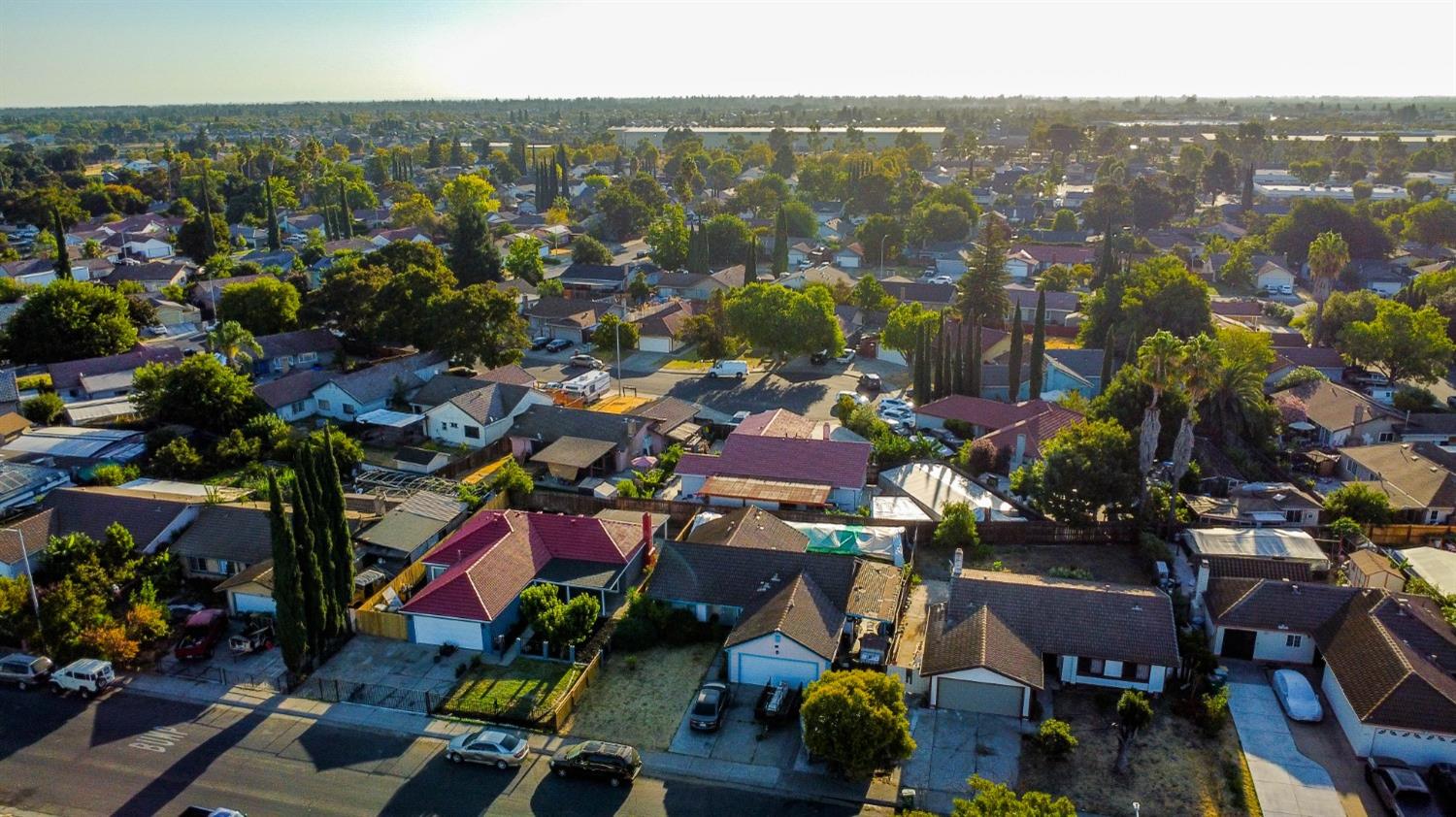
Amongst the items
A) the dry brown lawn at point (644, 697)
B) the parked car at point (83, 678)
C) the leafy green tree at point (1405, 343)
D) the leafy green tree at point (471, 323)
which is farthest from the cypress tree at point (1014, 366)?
the parked car at point (83, 678)

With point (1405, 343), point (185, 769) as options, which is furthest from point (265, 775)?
point (1405, 343)

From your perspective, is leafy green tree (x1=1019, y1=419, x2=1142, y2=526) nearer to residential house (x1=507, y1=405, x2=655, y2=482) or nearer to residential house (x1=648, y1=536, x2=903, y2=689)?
residential house (x1=648, y1=536, x2=903, y2=689)

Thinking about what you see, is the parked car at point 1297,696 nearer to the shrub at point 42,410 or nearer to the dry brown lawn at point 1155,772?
the dry brown lawn at point 1155,772

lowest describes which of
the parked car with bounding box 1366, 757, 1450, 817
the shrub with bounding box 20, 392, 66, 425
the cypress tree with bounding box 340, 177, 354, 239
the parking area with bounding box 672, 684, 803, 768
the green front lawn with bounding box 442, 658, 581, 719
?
the parking area with bounding box 672, 684, 803, 768

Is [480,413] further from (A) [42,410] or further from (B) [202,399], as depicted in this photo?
(A) [42,410]

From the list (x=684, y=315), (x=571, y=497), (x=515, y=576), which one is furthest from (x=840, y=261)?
(x=515, y=576)

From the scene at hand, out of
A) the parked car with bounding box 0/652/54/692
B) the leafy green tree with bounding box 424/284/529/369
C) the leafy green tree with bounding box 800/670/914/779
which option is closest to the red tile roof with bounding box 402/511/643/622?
the parked car with bounding box 0/652/54/692
